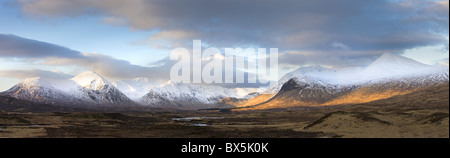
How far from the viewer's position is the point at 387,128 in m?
74.2

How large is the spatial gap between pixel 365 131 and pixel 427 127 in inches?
437

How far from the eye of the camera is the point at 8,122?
118 m

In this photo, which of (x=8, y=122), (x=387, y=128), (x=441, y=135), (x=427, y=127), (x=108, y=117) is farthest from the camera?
(x=108, y=117)

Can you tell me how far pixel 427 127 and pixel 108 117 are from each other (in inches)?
5242
